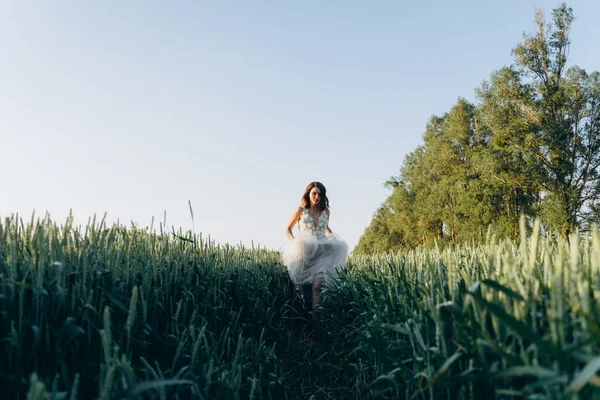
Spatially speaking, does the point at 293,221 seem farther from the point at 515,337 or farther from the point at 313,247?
the point at 515,337

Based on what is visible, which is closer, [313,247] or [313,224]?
[313,247]

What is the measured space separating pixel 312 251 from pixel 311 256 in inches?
3.7

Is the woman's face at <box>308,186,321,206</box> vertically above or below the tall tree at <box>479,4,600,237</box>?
below

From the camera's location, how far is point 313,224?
8.46 m

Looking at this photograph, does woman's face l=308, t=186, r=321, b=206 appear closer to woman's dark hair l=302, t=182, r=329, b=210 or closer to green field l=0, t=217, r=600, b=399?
woman's dark hair l=302, t=182, r=329, b=210

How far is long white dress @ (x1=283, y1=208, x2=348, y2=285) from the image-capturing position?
7.72 m

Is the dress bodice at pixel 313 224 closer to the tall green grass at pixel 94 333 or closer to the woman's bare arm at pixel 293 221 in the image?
the woman's bare arm at pixel 293 221

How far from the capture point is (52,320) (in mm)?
2420

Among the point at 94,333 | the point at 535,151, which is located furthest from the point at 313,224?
the point at 535,151

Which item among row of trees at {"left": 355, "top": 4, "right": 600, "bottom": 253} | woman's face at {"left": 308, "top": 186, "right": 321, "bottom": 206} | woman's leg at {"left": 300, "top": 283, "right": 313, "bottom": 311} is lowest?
woman's leg at {"left": 300, "top": 283, "right": 313, "bottom": 311}

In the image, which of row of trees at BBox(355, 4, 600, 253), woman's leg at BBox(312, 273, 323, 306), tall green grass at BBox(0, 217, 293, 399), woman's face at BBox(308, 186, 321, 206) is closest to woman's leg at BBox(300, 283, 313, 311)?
woman's leg at BBox(312, 273, 323, 306)

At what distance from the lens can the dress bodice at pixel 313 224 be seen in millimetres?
8375

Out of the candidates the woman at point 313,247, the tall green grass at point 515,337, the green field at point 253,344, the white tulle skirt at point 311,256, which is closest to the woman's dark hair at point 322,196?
the woman at point 313,247

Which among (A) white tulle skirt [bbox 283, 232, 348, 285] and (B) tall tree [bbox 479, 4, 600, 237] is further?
(B) tall tree [bbox 479, 4, 600, 237]
